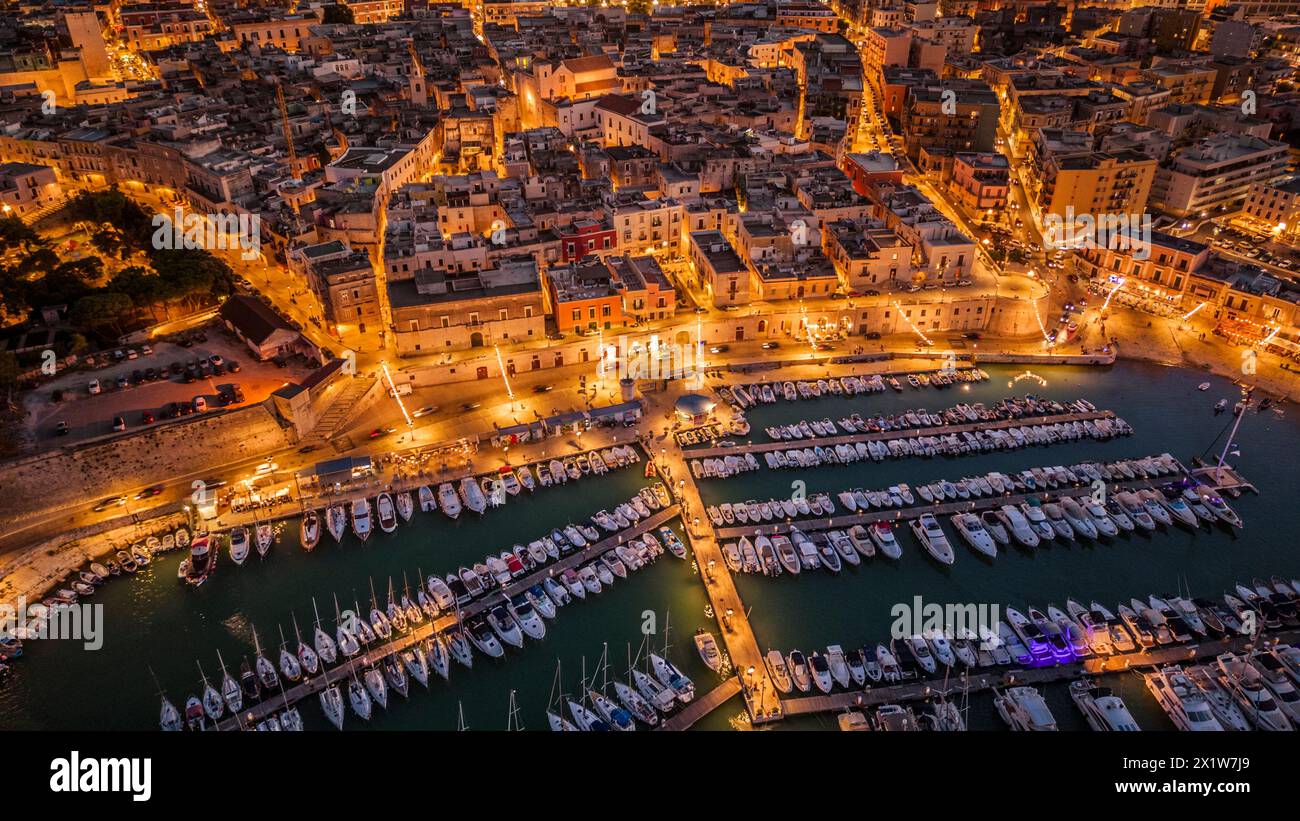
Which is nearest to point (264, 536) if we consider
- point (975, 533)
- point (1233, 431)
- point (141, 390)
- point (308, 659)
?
point (308, 659)

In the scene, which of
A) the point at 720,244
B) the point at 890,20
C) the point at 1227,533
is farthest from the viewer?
the point at 890,20

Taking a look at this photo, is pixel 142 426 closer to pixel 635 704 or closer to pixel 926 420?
pixel 635 704

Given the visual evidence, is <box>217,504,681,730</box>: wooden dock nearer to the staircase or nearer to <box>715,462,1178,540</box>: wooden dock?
<box>715,462,1178,540</box>: wooden dock

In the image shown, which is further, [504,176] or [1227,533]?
[504,176]

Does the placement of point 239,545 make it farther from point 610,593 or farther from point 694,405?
point 694,405

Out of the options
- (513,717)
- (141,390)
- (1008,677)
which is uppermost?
(141,390)

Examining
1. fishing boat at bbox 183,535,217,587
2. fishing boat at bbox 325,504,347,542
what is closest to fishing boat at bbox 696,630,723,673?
fishing boat at bbox 325,504,347,542

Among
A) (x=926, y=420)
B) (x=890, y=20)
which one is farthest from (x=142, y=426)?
(x=890, y=20)
